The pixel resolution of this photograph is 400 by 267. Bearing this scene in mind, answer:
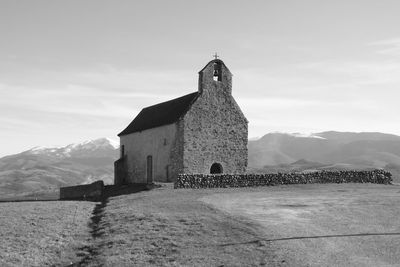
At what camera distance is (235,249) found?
17328mm

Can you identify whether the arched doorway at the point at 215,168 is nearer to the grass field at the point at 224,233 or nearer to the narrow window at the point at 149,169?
the narrow window at the point at 149,169

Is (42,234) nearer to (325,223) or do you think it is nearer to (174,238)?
(174,238)

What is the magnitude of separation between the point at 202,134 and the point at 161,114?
7.42 m

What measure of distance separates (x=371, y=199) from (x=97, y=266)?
2039cm

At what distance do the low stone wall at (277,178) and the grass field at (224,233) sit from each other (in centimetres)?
745

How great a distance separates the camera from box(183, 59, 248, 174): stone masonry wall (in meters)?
43.1

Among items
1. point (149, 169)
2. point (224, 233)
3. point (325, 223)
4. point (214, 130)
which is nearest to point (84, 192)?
point (149, 169)

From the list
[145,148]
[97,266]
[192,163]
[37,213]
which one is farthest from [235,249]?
[145,148]

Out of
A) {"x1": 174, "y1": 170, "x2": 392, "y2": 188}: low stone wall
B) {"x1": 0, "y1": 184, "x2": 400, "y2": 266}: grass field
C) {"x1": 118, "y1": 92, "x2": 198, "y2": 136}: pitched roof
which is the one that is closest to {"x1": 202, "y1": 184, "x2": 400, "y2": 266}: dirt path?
{"x1": 0, "y1": 184, "x2": 400, "y2": 266}: grass field

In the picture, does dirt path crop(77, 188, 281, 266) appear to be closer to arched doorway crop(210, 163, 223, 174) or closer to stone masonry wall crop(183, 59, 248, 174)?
stone masonry wall crop(183, 59, 248, 174)

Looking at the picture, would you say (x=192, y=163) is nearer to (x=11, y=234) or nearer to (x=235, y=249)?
(x=11, y=234)

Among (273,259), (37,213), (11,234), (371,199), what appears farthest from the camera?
(371,199)

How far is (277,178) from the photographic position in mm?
41906

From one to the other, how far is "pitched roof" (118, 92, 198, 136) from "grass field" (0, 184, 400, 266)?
1490cm
